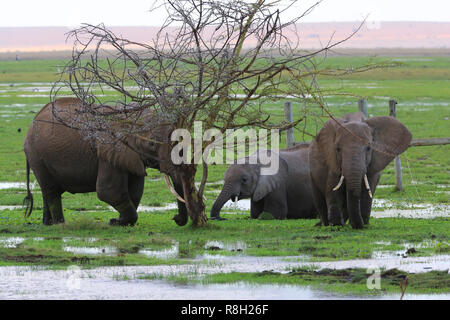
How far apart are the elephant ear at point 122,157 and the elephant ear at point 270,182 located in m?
3.28

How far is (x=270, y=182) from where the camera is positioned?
1700 centimetres

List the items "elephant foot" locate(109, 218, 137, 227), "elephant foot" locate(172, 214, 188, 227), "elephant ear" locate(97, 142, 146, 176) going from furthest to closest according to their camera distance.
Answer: "elephant foot" locate(109, 218, 137, 227) → "elephant foot" locate(172, 214, 188, 227) → "elephant ear" locate(97, 142, 146, 176)

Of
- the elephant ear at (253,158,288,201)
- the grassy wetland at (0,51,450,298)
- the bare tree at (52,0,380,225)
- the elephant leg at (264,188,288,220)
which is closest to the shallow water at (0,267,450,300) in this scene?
the grassy wetland at (0,51,450,298)

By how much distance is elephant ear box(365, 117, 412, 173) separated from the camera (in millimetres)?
13945

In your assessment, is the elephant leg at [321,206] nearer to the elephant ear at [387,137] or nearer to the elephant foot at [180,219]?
the elephant ear at [387,137]

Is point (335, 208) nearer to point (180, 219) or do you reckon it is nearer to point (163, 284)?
point (180, 219)

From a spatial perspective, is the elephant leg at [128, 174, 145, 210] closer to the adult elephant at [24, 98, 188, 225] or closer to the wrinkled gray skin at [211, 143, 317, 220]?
the adult elephant at [24, 98, 188, 225]

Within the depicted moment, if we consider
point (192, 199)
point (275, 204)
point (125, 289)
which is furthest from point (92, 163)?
point (125, 289)

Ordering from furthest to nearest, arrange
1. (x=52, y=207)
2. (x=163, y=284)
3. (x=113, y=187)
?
1. (x=52, y=207)
2. (x=113, y=187)
3. (x=163, y=284)

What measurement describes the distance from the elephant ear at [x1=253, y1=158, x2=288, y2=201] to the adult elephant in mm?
2702

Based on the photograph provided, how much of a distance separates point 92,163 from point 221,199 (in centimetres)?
293
